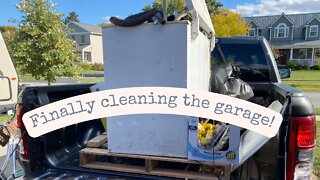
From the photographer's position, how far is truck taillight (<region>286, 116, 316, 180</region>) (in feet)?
5.80

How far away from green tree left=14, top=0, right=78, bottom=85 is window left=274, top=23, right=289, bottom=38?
3215 centimetres

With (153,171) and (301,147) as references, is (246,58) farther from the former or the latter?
(153,171)

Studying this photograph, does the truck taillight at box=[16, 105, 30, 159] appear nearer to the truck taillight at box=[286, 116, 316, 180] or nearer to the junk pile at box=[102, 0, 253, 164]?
the junk pile at box=[102, 0, 253, 164]

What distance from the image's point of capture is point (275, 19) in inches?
1409

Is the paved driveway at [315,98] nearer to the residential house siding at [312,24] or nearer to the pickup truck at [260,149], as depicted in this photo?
the pickup truck at [260,149]

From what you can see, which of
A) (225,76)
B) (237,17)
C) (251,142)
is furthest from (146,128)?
(237,17)

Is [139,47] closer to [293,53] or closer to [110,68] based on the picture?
[110,68]

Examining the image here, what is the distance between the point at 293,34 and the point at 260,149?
3848cm

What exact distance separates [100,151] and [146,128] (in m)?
0.49

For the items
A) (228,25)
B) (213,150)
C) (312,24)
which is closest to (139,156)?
(213,150)

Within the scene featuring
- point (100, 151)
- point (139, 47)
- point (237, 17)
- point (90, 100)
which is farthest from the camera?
point (237, 17)

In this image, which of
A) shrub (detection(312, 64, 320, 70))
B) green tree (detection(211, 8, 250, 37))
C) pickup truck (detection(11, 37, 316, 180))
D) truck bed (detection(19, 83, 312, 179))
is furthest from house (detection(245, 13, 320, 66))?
truck bed (detection(19, 83, 312, 179))

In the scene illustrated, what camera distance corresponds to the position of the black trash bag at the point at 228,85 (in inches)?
129

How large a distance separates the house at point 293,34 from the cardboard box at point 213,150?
3496 cm
